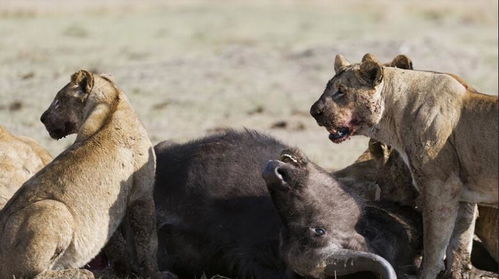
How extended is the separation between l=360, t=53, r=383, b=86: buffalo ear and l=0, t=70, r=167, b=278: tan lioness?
1.60 metres

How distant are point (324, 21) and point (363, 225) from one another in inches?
990

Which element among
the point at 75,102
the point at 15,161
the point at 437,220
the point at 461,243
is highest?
the point at 75,102

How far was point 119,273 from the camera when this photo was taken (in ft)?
26.2

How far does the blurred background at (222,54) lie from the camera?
603 inches

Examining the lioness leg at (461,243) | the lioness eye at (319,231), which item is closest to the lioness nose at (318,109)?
the lioness eye at (319,231)

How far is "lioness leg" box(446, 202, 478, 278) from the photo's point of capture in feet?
24.5

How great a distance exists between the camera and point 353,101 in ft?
25.0

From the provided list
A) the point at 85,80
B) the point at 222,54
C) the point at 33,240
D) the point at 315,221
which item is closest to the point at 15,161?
the point at 85,80

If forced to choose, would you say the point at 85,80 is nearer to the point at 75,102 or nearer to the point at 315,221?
the point at 75,102

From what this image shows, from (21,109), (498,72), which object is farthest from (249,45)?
(21,109)

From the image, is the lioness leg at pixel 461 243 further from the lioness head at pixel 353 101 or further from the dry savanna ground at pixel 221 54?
the dry savanna ground at pixel 221 54

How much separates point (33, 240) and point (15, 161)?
73.8 inches

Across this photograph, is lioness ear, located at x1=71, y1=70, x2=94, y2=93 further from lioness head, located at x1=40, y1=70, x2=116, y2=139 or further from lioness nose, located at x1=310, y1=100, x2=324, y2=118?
lioness nose, located at x1=310, y1=100, x2=324, y2=118

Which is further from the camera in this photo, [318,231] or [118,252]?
[118,252]
